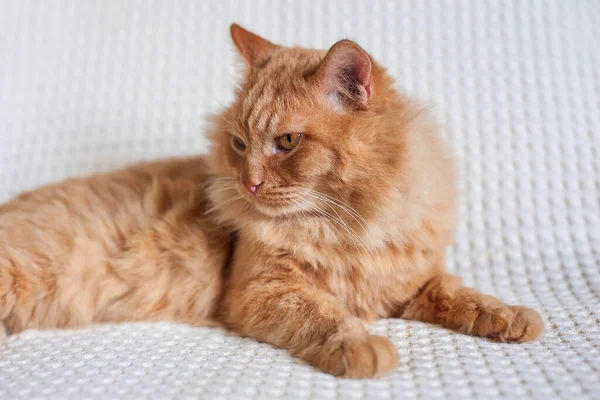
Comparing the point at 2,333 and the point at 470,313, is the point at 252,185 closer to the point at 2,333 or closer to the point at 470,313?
the point at 470,313

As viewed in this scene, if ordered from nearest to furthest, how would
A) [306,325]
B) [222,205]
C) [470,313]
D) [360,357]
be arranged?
[360,357]
[306,325]
[470,313]
[222,205]

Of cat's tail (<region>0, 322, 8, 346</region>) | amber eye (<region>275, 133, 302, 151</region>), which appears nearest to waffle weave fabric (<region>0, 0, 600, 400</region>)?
cat's tail (<region>0, 322, 8, 346</region>)

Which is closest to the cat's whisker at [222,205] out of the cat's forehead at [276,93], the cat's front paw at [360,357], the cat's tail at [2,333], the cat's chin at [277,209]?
the cat's chin at [277,209]

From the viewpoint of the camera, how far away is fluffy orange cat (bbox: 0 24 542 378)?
5.12 ft

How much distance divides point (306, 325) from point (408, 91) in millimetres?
907

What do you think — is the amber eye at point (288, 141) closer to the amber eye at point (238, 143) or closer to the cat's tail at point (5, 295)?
the amber eye at point (238, 143)

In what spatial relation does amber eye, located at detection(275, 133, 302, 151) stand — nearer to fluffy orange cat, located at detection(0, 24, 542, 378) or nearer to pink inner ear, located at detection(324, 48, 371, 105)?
fluffy orange cat, located at detection(0, 24, 542, 378)

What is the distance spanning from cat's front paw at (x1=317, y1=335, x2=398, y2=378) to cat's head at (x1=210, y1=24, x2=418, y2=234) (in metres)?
0.41

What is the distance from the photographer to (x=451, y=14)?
2668mm

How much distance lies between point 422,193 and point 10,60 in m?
2.28

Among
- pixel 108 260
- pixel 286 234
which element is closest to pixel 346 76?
pixel 286 234

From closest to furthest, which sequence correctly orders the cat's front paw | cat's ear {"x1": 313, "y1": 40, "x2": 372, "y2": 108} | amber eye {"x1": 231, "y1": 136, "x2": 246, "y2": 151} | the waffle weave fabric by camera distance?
1. the cat's front paw
2. cat's ear {"x1": 313, "y1": 40, "x2": 372, "y2": 108}
3. amber eye {"x1": 231, "y1": 136, "x2": 246, "y2": 151}
4. the waffle weave fabric

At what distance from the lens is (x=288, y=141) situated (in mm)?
1600

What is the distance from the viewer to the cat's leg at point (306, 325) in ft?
4.42
